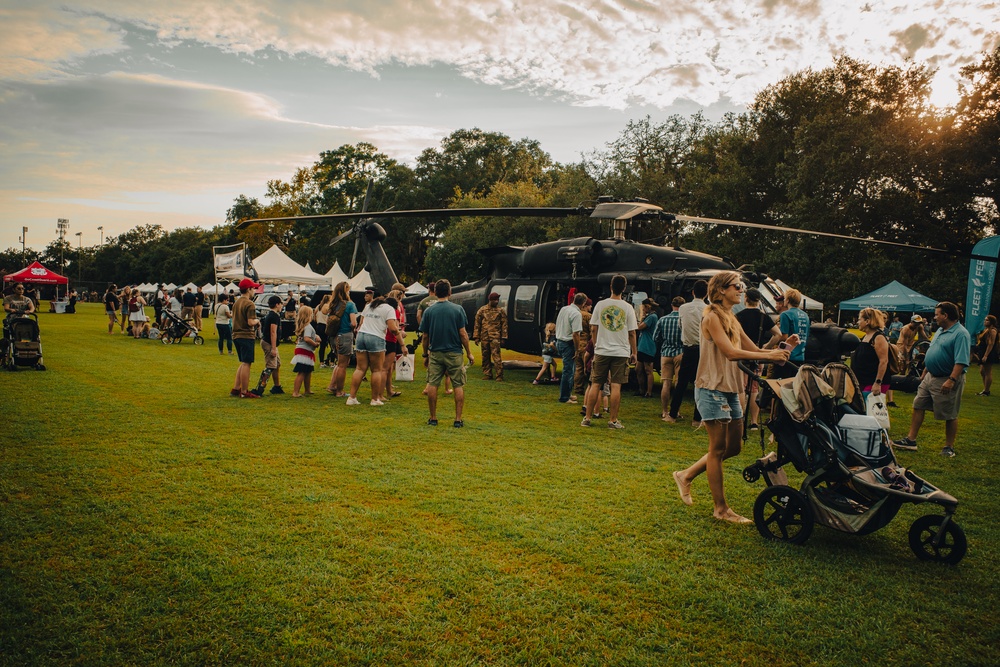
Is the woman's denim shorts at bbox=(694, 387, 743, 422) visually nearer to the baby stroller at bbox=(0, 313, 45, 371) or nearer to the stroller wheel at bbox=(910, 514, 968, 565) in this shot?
the stroller wheel at bbox=(910, 514, 968, 565)

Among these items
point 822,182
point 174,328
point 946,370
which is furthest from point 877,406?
point 822,182

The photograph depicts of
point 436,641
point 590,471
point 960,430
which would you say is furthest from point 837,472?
point 960,430

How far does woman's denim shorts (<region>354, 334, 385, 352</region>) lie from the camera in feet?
29.1

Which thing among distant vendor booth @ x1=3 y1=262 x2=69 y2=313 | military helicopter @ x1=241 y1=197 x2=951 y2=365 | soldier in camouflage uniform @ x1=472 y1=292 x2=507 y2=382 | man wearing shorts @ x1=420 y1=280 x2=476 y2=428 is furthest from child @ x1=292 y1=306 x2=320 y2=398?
distant vendor booth @ x1=3 y1=262 x2=69 y2=313

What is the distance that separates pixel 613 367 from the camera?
8.02m

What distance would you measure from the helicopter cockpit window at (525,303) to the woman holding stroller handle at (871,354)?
20.9 feet

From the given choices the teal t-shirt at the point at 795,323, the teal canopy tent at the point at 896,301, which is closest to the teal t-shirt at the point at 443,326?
the teal t-shirt at the point at 795,323

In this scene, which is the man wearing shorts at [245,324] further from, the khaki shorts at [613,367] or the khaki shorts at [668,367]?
the khaki shorts at [668,367]

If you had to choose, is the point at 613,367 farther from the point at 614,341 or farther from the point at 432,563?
the point at 432,563

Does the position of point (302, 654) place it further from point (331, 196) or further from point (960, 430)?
point (331, 196)

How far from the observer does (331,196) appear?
6078cm

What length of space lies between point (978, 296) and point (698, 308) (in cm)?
1214

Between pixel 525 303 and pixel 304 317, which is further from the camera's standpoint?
pixel 525 303

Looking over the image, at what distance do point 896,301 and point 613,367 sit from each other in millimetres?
19615
